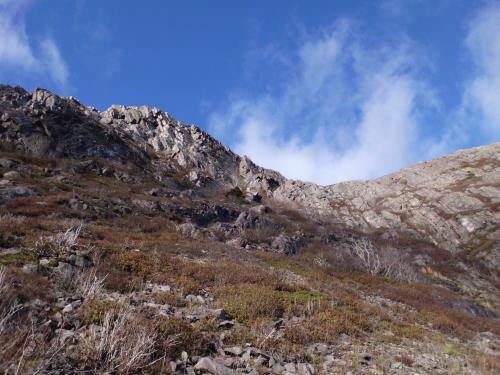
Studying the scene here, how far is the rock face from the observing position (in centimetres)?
6869

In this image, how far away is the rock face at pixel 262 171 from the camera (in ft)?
225

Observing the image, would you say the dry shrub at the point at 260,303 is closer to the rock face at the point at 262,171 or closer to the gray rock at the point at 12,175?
the gray rock at the point at 12,175

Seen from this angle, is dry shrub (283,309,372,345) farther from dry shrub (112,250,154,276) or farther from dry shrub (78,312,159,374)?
dry shrub (112,250,154,276)

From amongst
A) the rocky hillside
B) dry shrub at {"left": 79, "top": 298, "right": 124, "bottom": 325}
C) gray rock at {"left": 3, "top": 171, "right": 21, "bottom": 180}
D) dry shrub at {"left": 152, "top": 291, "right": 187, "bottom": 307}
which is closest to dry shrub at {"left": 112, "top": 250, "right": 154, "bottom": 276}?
the rocky hillside

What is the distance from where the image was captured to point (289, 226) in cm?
5912

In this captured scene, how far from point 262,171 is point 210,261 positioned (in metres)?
83.0

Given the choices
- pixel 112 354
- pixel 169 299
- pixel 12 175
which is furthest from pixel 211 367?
pixel 12 175

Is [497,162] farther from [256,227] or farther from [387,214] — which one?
[256,227]

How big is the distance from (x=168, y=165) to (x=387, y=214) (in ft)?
165

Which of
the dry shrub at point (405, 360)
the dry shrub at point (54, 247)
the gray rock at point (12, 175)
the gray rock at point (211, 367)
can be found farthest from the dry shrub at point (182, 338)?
the gray rock at point (12, 175)

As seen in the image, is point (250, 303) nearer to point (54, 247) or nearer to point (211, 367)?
point (211, 367)

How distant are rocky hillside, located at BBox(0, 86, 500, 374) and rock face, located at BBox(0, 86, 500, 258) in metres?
0.45

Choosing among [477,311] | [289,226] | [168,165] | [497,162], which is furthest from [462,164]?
[477,311]

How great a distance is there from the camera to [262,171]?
104250 mm
